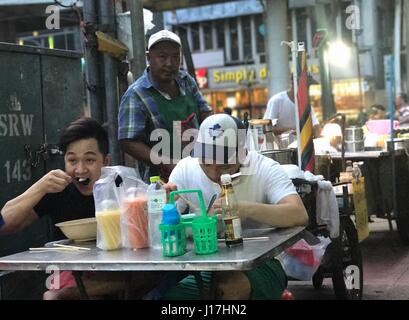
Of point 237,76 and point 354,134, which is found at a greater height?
point 237,76

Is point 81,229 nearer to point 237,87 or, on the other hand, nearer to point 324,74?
point 324,74

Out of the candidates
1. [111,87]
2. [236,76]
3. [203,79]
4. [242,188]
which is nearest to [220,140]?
[242,188]

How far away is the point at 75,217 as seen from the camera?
134 inches

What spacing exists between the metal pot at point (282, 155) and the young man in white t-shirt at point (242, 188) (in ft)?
4.83

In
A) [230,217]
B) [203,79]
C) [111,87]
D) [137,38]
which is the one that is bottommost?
[230,217]

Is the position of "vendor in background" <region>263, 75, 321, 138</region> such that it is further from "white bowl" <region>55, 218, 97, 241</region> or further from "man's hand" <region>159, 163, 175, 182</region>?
"white bowl" <region>55, 218, 97, 241</region>

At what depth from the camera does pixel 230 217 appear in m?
2.73

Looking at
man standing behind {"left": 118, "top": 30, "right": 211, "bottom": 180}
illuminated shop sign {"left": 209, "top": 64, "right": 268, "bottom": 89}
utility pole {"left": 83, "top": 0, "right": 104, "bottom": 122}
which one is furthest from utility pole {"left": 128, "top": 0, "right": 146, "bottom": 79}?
illuminated shop sign {"left": 209, "top": 64, "right": 268, "bottom": 89}

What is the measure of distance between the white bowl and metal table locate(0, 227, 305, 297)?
206 millimetres

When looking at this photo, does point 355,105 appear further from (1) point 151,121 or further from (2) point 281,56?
(1) point 151,121

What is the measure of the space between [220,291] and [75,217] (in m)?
1.12

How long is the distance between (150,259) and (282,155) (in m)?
2.83

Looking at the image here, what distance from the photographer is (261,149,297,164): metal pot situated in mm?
4849
